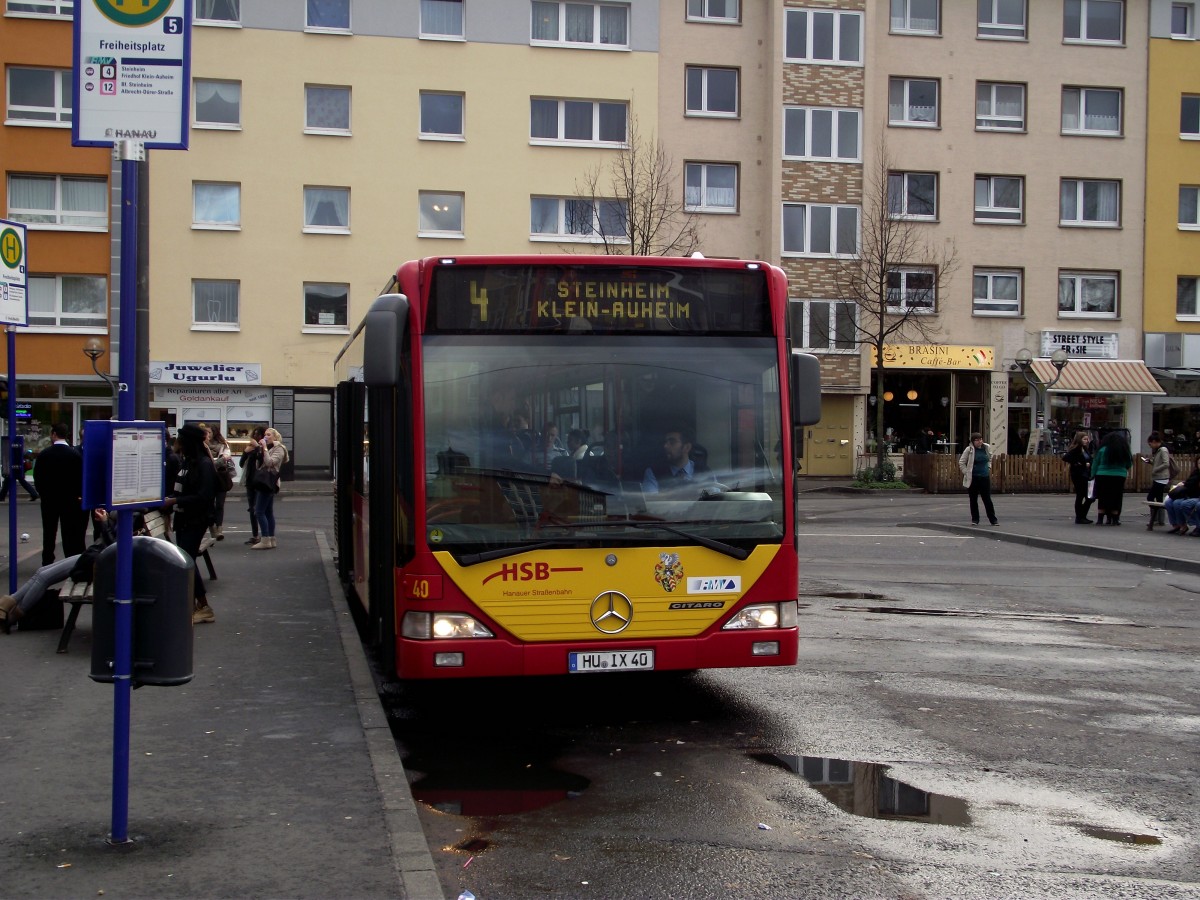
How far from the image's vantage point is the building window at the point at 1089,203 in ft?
144

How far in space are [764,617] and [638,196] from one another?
3371cm

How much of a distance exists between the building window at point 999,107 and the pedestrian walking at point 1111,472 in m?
23.0

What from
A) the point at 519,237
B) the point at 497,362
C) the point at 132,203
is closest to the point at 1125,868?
the point at 497,362

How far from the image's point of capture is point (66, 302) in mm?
38344

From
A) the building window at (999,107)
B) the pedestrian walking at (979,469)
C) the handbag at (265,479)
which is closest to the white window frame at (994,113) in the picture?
the building window at (999,107)

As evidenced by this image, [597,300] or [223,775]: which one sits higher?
[597,300]

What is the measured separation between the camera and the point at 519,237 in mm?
41094

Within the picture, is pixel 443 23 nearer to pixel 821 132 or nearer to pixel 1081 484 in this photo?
pixel 821 132

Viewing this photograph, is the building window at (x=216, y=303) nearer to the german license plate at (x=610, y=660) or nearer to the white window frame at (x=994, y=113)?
the white window frame at (x=994, y=113)

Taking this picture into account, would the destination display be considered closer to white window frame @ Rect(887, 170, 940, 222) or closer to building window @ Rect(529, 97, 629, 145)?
building window @ Rect(529, 97, 629, 145)

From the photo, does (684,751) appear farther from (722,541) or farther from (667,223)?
(667,223)

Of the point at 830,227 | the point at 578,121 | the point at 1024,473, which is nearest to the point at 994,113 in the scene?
the point at 830,227

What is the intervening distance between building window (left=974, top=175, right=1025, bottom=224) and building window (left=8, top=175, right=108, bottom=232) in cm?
2788

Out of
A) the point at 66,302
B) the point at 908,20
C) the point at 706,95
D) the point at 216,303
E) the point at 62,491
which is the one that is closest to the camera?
the point at 62,491
